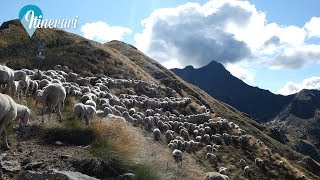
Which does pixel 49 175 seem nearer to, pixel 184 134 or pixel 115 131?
pixel 115 131

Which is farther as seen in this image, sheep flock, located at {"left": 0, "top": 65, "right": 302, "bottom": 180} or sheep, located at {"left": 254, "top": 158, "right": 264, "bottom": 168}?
sheep, located at {"left": 254, "top": 158, "right": 264, "bottom": 168}

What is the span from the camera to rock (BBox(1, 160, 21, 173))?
10433 mm

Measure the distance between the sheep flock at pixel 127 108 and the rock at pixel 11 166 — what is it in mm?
915

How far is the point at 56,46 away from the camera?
7506 cm

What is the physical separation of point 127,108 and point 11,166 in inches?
1293

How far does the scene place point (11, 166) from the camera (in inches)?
421

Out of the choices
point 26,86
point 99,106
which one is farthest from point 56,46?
point 26,86

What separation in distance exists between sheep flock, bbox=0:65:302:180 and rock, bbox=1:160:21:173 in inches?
36.0

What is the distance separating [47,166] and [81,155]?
1.20 m

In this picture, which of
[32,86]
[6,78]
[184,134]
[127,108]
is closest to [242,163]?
[184,134]

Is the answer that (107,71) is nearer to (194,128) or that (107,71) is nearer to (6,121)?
(194,128)

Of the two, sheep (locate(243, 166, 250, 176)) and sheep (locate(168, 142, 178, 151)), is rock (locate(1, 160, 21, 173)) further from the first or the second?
sheep (locate(243, 166, 250, 176))

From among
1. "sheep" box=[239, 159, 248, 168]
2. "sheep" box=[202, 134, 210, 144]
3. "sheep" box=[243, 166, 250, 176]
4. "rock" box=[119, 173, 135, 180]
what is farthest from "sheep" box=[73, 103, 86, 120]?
"sheep" box=[202, 134, 210, 144]

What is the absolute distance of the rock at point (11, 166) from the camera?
1043cm
